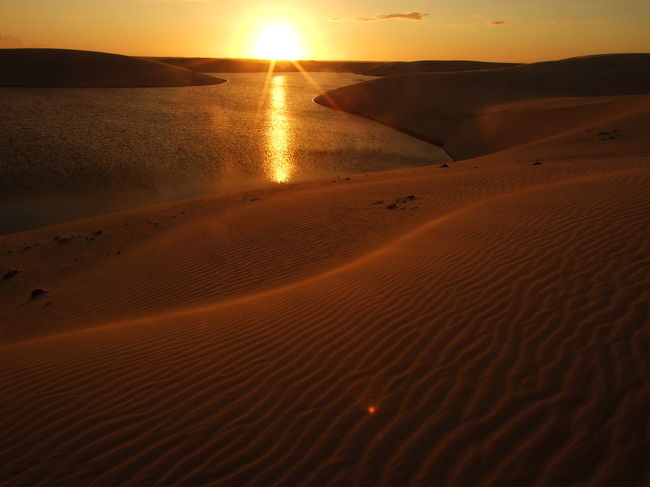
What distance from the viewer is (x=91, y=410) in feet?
11.1

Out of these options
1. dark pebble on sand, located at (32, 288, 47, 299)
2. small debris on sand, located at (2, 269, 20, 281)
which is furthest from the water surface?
dark pebble on sand, located at (32, 288, 47, 299)

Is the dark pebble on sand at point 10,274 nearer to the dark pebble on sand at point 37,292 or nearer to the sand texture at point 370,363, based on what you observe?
the sand texture at point 370,363

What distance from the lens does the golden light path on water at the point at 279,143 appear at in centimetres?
1958

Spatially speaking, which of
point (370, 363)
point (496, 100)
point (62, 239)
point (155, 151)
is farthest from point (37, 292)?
point (496, 100)

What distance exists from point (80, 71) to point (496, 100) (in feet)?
155

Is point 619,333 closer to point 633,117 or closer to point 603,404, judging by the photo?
point 603,404

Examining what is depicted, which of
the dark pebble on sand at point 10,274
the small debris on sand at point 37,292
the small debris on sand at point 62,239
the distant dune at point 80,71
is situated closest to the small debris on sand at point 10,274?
the dark pebble on sand at point 10,274

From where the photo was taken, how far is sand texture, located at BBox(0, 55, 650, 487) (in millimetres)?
2709

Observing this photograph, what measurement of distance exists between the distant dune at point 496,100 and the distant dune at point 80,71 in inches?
999

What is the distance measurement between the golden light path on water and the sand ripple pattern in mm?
14170

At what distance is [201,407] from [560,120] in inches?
1153

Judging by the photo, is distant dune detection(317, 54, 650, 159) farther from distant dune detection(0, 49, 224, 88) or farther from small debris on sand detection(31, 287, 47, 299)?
distant dune detection(0, 49, 224, 88)

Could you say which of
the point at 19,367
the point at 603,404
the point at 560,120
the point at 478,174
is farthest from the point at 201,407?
the point at 560,120

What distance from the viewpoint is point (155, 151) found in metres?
21.2
